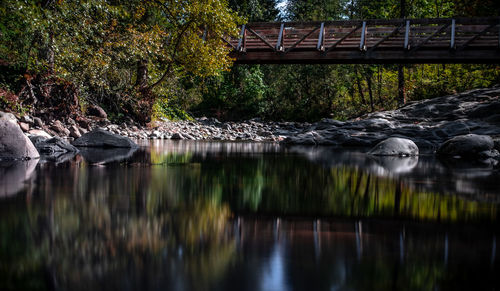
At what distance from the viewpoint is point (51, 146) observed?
19.4ft

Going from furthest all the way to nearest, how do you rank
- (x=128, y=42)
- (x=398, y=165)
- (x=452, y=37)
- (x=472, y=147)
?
(x=452, y=37)
(x=128, y=42)
(x=472, y=147)
(x=398, y=165)

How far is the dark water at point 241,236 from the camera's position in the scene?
1127 millimetres

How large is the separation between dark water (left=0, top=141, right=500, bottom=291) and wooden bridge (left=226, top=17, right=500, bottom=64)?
938 centimetres

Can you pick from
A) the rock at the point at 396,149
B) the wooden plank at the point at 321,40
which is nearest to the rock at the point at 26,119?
the rock at the point at 396,149

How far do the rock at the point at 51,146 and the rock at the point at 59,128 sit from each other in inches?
126

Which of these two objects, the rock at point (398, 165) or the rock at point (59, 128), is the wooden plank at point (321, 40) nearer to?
the rock at point (398, 165)

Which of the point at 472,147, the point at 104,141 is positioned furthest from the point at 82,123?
the point at 472,147

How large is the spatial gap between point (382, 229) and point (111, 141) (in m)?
6.50

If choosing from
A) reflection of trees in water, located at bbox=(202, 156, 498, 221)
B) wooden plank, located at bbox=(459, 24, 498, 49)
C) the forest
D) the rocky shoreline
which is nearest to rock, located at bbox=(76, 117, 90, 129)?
the rocky shoreline

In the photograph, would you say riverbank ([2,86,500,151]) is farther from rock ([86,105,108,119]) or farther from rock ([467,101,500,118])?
rock ([86,105,108,119])

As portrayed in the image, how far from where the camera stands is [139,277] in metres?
1.11

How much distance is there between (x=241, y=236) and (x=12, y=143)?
4.26m

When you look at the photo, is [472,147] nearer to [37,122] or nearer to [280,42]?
[280,42]

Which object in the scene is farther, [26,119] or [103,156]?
[26,119]
